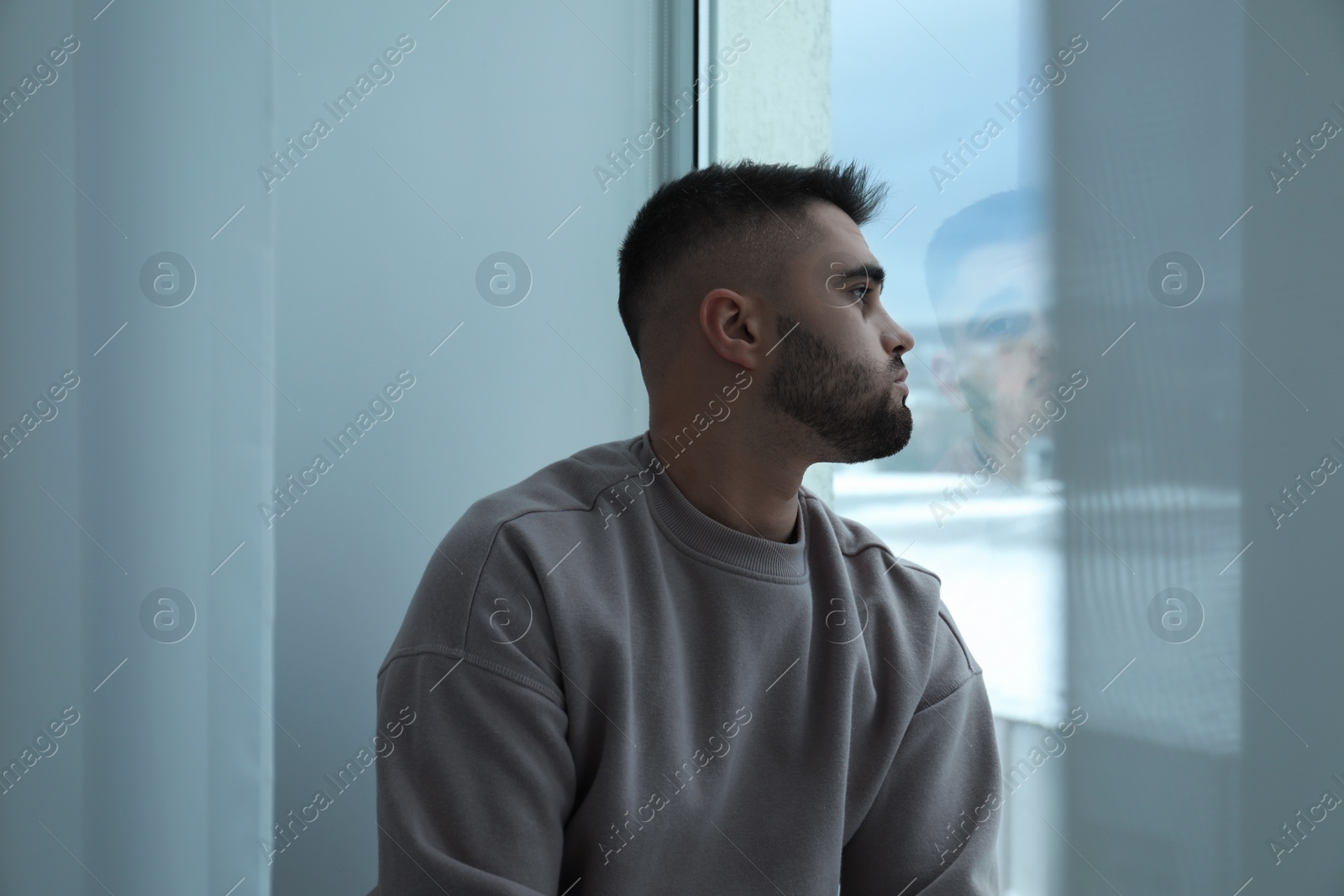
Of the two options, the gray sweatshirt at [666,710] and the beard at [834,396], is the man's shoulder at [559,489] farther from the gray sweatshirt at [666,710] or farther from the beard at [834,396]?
the beard at [834,396]

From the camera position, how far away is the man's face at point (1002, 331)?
1.08 m

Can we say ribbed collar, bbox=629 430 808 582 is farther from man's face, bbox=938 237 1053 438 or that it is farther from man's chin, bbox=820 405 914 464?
man's face, bbox=938 237 1053 438

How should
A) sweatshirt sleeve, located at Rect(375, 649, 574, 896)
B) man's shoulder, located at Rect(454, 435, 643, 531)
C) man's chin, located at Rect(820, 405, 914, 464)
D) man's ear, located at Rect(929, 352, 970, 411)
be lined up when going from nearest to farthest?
sweatshirt sleeve, located at Rect(375, 649, 574, 896), man's shoulder, located at Rect(454, 435, 643, 531), man's chin, located at Rect(820, 405, 914, 464), man's ear, located at Rect(929, 352, 970, 411)

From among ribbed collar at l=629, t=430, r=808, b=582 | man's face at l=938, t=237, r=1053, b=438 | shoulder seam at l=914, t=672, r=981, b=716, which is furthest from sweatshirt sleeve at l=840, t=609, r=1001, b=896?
man's face at l=938, t=237, r=1053, b=438

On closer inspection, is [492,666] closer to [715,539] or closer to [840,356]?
[715,539]

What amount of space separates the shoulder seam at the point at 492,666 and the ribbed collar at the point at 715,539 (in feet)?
0.79

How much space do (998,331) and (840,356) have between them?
0.27m

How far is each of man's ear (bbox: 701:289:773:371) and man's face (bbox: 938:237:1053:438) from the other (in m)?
0.32

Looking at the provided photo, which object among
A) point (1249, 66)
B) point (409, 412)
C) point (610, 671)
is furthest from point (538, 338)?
point (1249, 66)

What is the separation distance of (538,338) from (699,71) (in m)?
0.61

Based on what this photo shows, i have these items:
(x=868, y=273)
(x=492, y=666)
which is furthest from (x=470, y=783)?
(x=868, y=273)

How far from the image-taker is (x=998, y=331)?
1.15 meters

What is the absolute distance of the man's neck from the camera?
1054mm

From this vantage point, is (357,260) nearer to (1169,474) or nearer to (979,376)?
(979,376)
